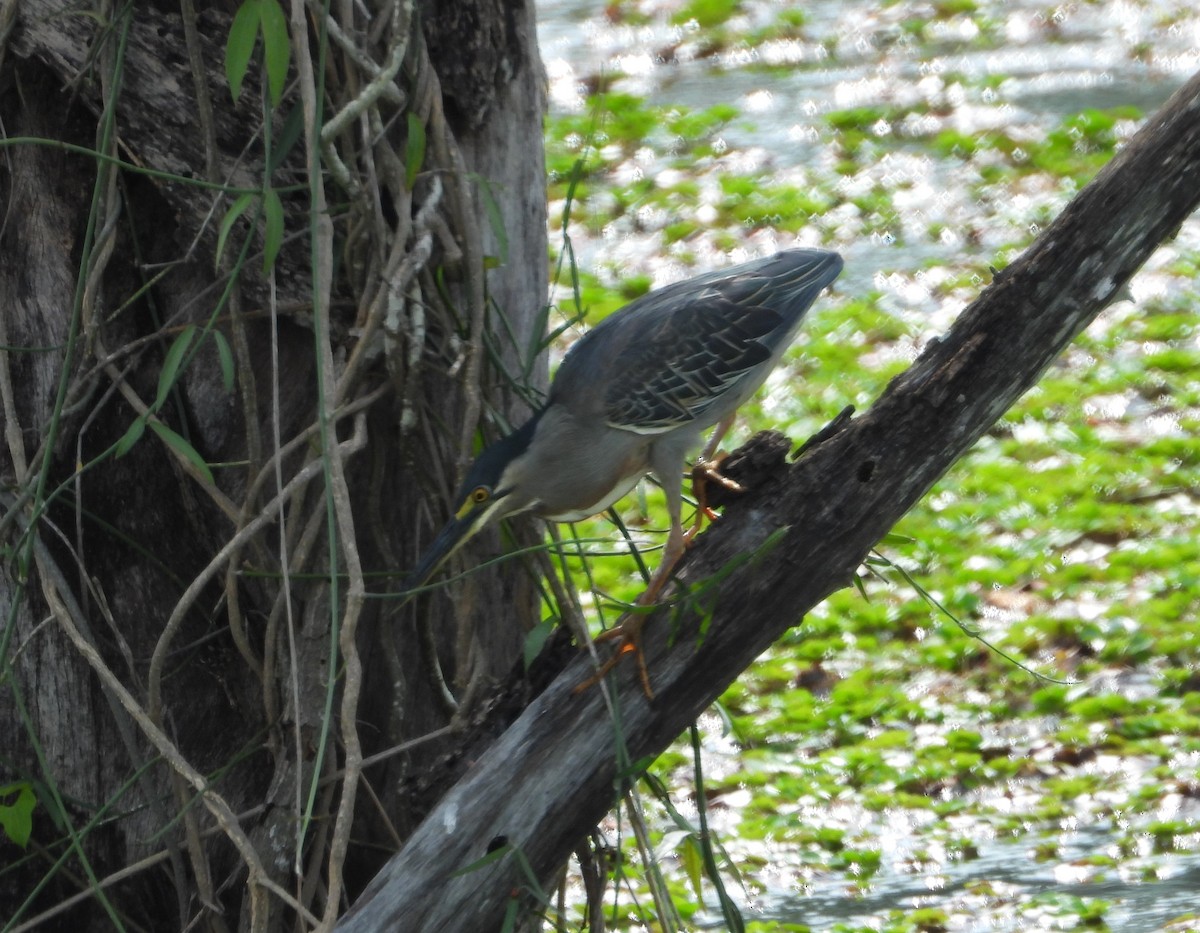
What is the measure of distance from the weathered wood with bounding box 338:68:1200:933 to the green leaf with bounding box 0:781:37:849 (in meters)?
0.59

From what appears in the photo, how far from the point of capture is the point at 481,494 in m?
2.52

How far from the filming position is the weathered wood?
239 cm

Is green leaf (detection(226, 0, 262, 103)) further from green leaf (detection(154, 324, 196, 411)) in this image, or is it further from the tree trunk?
green leaf (detection(154, 324, 196, 411))

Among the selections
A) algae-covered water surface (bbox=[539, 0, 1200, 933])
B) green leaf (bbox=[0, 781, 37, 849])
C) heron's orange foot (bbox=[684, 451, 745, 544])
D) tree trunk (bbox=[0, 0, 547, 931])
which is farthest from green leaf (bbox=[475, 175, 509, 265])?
green leaf (bbox=[0, 781, 37, 849])

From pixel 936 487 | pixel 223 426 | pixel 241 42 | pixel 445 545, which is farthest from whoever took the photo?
pixel 936 487

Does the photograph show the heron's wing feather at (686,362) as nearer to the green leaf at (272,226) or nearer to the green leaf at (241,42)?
the green leaf at (272,226)

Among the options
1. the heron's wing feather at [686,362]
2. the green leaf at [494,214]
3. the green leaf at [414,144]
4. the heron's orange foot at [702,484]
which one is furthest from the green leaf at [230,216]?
the heron's orange foot at [702,484]

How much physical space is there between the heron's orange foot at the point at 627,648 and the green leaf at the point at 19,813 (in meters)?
0.89

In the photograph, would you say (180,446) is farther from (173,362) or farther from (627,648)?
(627,648)

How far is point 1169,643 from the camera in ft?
15.2

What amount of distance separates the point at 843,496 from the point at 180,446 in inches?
39.5

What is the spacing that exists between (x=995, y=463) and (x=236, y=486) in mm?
3651

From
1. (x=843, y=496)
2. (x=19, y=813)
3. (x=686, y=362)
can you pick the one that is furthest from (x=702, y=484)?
(x=19, y=813)

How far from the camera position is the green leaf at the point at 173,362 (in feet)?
7.72
